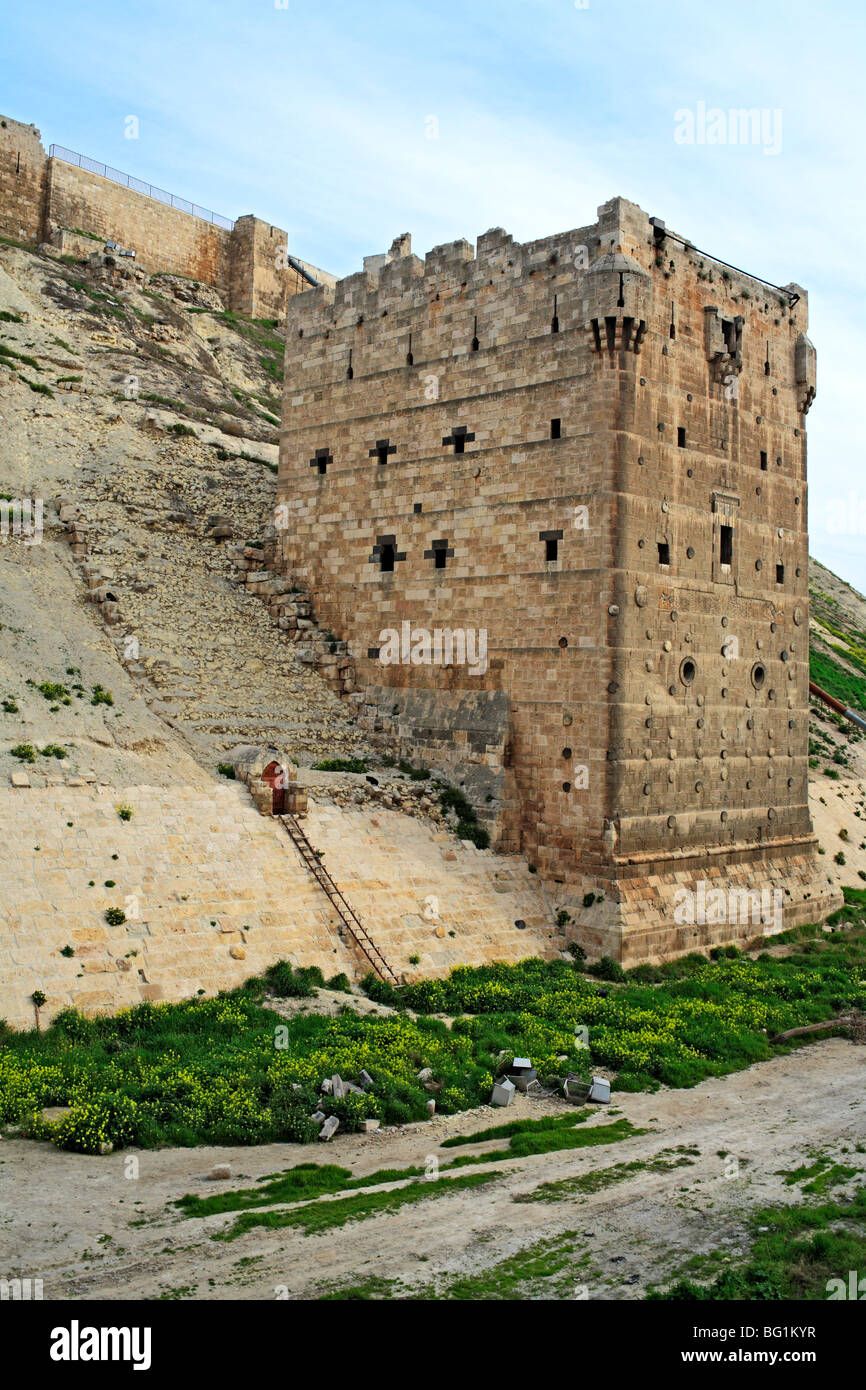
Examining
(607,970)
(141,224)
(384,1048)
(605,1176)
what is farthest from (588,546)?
(141,224)

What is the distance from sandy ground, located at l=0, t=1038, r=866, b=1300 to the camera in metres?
9.36

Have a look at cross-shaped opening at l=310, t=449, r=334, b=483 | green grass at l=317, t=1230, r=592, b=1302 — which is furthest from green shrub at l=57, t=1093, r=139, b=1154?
cross-shaped opening at l=310, t=449, r=334, b=483

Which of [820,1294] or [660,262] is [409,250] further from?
[820,1294]

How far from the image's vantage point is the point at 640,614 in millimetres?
22672

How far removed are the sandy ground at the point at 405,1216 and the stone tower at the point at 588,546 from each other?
7.50 meters

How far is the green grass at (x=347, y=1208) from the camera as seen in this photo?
10.4 metres

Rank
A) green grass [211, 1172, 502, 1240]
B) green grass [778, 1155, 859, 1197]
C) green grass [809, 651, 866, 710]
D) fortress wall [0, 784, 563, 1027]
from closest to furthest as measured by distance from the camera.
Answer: green grass [211, 1172, 502, 1240], green grass [778, 1155, 859, 1197], fortress wall [0, 784, 563, 1027], green grass [809, 651, 866, 710]

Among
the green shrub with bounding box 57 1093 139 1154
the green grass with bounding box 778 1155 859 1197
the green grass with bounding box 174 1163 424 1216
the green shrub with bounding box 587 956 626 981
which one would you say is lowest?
the green grass with bounding box 778 1155 859 1197

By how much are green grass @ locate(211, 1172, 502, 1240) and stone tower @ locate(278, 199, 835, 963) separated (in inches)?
387

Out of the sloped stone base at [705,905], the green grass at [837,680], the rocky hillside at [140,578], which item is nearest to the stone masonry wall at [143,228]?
the rocky hillside at [140,578]

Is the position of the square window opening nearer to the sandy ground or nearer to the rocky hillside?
the rocky hillside

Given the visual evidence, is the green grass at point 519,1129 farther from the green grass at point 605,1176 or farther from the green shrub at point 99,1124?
the green shrub at point 99,1124

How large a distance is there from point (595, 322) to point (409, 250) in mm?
6901
